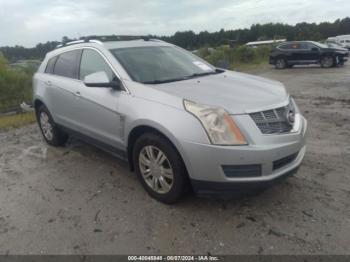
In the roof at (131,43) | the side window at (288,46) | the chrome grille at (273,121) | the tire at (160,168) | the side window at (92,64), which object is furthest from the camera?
the side window at (288,46)

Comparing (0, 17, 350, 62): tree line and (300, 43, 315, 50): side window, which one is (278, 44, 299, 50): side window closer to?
(300, 43, 315, 50): side window

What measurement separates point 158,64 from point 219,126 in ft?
4.97

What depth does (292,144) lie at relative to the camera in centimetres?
325

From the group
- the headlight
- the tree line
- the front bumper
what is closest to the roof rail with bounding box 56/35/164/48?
the headlight

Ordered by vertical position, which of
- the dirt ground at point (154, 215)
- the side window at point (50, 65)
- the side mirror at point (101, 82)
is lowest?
the dirt ground at point (154, 215)

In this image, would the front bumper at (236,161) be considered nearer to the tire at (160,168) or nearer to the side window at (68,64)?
the tire at (160,168)

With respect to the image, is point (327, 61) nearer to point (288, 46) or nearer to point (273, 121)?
point (288, 46)

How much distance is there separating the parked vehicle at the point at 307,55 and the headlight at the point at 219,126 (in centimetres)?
1820

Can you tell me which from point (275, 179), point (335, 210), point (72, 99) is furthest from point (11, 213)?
point (335, 210)

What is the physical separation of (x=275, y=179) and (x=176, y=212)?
3.34 feet

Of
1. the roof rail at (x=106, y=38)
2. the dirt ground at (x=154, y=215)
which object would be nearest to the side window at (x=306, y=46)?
the dirt ground at (x=154, y=215)

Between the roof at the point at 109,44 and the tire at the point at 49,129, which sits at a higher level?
the roof at the point at 109,44

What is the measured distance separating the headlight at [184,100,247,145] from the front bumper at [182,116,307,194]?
57 mm

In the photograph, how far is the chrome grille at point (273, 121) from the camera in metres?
3.11
